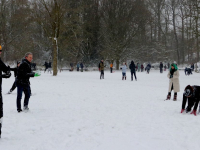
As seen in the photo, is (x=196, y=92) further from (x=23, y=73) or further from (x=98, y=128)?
(x=23, y=73)

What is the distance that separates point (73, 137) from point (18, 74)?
3222 millimetres

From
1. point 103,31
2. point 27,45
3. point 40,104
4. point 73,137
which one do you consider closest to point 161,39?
point 103,31

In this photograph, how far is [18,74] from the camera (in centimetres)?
765

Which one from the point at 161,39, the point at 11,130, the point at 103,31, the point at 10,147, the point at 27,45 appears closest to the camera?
the point at 10,147

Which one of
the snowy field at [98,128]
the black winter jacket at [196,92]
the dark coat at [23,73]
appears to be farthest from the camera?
the black winter jacket at [196,92]

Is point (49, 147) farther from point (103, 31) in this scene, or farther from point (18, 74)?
point (103, 31)

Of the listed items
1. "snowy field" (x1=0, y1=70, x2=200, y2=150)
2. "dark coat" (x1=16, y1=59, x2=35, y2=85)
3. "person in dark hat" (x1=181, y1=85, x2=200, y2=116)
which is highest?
"dark coat" (x1=16, y1=59, x2=35, y2=85)

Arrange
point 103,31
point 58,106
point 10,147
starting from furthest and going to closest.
→ point 103,31 < point 58,106 < point 10,147

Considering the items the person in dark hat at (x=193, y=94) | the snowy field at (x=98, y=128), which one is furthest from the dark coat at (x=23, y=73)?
the person in dark hat at (x=193, y=94)

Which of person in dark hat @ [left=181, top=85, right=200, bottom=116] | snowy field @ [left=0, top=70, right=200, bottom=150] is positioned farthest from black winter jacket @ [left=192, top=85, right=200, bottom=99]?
snowy field @ [left=0, top=70, right=200, bottom=150]

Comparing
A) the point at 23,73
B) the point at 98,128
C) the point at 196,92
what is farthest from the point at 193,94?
the point at 23,73

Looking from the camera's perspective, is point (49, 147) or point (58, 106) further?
point (58, 106)

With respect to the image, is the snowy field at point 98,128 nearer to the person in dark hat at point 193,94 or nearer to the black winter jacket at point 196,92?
the person in dark hat at point 193,94

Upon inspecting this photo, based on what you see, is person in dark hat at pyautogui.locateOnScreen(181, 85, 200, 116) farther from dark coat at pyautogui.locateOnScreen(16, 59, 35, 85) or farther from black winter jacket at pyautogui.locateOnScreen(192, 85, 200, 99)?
dark coat at pyautogui.locateOnScreen(16, 59, 35, 85)
